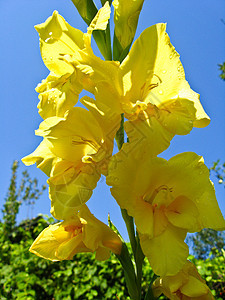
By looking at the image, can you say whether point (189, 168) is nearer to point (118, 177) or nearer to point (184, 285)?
point (118, 177)

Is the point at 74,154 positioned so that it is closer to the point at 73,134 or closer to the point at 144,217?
the point at 73,134

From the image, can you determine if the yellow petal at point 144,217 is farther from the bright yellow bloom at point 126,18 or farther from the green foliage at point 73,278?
the green foliage at point 73,278

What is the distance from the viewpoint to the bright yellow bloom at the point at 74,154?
1104mm

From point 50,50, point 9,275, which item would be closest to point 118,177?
point 50,50

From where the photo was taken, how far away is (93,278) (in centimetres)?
309

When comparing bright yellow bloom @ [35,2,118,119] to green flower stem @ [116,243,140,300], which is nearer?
bright yellow bloom @ [35,2,118,119]

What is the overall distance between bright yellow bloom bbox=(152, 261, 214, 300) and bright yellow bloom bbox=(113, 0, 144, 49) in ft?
3.65

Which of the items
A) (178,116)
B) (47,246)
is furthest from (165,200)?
(47,246)

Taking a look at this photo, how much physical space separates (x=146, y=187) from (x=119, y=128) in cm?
34

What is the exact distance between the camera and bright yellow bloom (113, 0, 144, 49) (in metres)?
1.32

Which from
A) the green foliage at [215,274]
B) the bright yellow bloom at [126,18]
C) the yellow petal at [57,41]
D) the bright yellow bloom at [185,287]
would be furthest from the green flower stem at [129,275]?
the green foliage at [215,274]

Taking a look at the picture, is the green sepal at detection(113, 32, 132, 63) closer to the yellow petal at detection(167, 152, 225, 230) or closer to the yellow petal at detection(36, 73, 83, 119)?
the yellow petal at detection(36, 73, 83, 119)

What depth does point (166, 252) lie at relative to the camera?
989 millimetres

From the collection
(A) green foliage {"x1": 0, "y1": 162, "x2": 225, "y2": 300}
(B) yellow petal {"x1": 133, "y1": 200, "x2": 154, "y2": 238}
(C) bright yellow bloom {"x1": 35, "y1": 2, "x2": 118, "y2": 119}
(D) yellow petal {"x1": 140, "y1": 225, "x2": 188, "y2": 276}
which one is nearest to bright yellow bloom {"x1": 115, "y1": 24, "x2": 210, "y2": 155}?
(C) bright yellow bloom {"x1": 35, "y1": 2, "x2": 118, "y2": 119}
